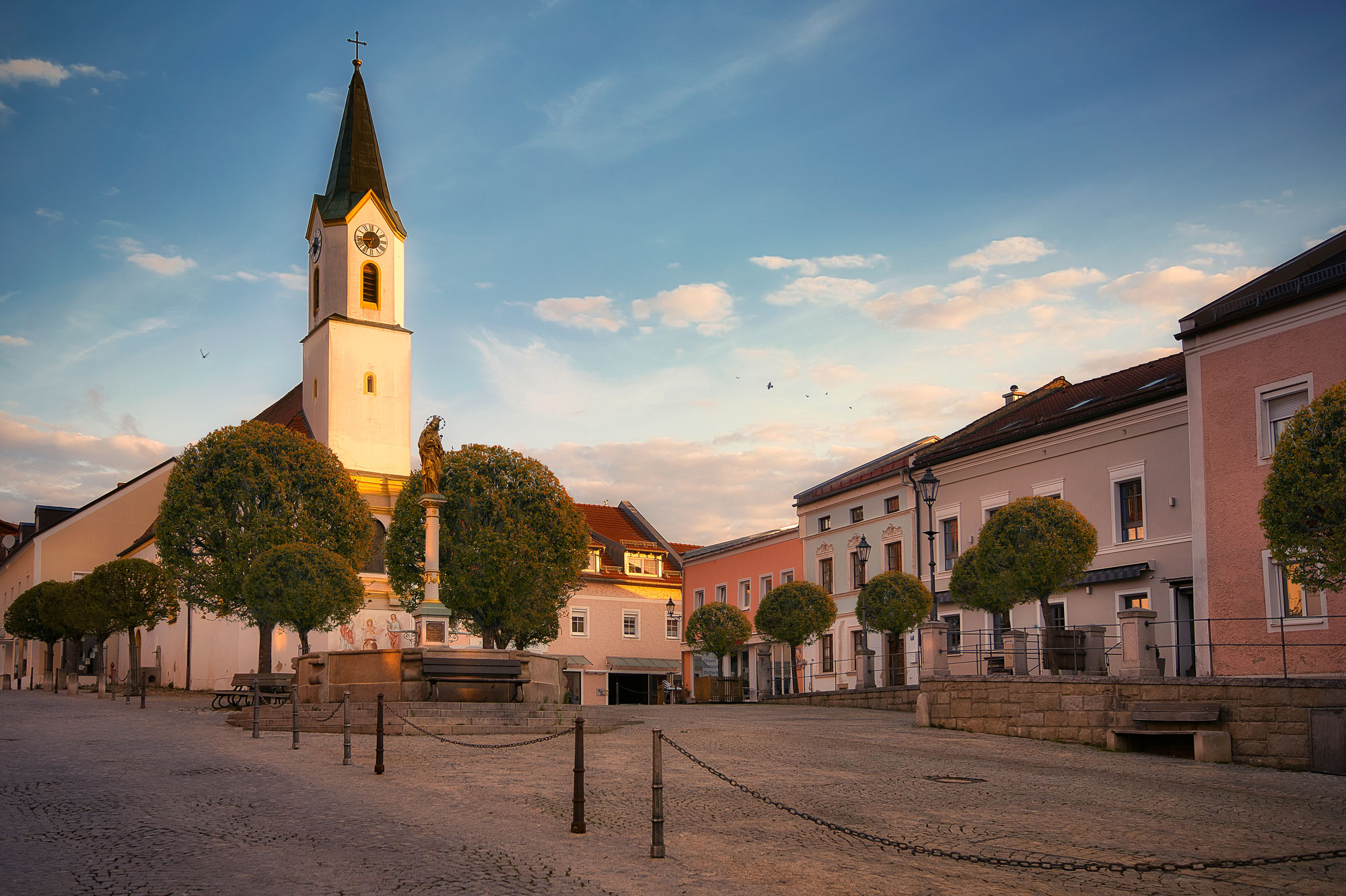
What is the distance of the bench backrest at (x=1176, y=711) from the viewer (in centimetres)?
1777

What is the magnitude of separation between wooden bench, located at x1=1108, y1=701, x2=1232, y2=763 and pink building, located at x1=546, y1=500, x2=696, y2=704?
38845 millimetres

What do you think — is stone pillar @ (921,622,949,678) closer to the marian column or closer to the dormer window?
the marian column

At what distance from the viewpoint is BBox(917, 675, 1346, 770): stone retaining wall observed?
55.7 ft

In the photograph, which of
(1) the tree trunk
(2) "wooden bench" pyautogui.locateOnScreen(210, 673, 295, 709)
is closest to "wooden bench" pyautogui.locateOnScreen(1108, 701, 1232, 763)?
(2) "wooden bench" pyautogui.locateOnScreen(210, 673, 295, 709)

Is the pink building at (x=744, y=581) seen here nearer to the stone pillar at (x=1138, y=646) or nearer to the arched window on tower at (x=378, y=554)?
the arched window on tower at (x=378, y=554)

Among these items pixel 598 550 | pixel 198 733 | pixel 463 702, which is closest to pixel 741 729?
pixel 463 702

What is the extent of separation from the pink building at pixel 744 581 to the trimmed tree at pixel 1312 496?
1186 inches

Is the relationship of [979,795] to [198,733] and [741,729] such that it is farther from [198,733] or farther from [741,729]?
[198,733]

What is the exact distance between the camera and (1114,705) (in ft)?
63.3

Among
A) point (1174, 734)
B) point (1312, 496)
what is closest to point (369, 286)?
point (1174, 734)

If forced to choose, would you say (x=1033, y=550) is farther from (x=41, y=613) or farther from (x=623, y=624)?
(x=41, y=613)

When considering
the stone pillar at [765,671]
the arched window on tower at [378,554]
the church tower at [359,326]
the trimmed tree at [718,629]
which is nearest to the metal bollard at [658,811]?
the trimmed tree at [718,629]

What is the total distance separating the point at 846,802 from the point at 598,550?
157 feet

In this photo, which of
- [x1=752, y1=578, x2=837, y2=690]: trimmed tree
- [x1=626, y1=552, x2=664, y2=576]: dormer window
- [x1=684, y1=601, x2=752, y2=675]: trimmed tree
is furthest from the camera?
[x1=626, y1=552, x2=664, y2=576]: dormer window
